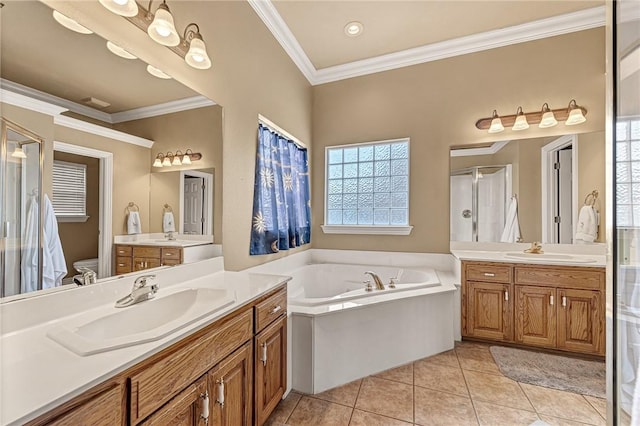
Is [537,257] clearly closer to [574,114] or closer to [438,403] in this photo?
[574,114]

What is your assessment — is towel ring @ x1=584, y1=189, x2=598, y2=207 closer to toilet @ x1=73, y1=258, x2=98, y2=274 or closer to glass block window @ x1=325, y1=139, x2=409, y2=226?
glass block window @ x1=325, y1=139, x2=409, y2=226

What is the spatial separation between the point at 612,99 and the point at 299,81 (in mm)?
2917

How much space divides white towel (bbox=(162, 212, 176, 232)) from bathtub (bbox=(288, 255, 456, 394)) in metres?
0.92

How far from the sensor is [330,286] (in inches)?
122

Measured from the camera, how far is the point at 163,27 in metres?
1.29

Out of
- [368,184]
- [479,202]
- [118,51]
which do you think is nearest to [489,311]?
[479,202]

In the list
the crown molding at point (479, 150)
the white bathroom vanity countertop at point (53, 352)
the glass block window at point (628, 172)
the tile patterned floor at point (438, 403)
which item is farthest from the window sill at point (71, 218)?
the crown molding at point (479, 150)

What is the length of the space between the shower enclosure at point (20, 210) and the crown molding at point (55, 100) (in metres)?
0.12

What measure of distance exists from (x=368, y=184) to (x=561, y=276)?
1974 millimetres

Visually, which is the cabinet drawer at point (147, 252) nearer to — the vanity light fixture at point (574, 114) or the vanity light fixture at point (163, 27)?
the vanity light fixture at point (163, 27)

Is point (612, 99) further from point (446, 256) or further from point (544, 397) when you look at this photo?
point (446, 256)

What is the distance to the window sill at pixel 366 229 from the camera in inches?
123

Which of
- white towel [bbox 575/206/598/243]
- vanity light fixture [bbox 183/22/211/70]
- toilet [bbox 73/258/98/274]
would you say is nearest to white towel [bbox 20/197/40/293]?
toilet [bbox 73/258/98/274]

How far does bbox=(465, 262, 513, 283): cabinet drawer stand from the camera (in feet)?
7.92
